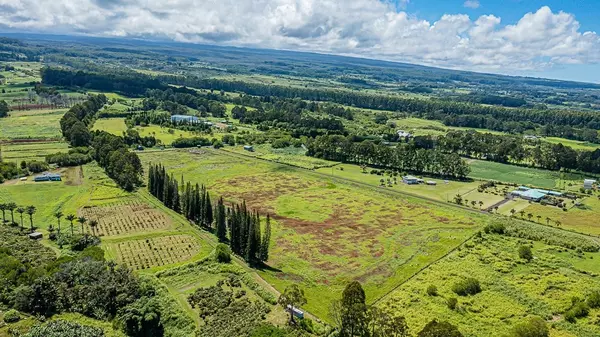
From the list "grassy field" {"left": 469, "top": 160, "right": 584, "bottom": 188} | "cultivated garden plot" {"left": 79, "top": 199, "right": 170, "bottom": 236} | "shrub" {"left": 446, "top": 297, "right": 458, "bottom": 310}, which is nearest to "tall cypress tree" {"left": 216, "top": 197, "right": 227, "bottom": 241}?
"cultivated garden plot" {"left": 79, "top": 199, "right": 170, "bottom": 236}

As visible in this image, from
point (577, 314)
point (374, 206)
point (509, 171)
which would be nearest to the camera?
point (577, 314)

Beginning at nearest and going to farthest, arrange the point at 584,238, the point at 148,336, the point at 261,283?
1. the point at 148,336
2. the point at 261,283
3. the point at 584,238

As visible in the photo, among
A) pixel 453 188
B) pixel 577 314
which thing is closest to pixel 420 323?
pixel 577 314

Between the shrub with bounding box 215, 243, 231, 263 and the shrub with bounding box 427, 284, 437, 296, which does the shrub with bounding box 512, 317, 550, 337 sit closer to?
the shrub with bounding box 427, 284, 437, 296

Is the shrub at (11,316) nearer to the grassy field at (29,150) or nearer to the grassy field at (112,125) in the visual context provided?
the grassy field at (29,150)

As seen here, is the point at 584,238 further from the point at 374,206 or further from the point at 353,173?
the point at 353,173

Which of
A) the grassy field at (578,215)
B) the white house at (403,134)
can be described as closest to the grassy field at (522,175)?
the grassy field at (578,215)
